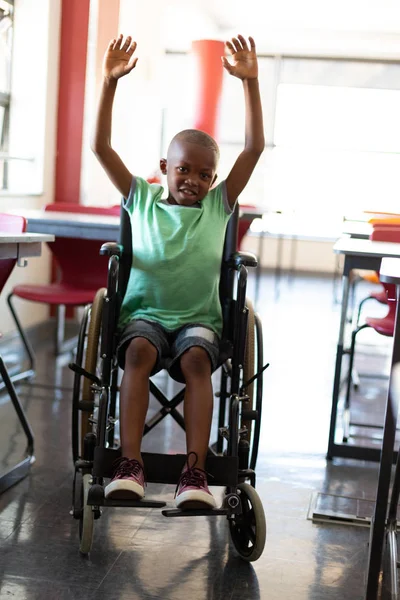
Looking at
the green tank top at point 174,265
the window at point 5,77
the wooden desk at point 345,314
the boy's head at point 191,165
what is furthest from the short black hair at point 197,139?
the window at point 5,77

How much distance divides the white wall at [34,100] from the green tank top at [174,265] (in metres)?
2.39

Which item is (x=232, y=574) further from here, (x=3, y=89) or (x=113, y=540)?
(x=3, y=89)

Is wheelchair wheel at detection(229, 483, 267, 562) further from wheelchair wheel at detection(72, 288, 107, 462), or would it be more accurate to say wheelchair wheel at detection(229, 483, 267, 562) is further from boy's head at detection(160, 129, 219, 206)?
boy's head at detection(160, 129, 219, 206)

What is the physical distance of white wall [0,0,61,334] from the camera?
4582 millimetres

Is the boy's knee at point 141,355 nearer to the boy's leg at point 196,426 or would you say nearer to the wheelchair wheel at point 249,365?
the boy's leg at point 196,426

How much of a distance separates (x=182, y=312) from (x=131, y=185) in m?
0.40

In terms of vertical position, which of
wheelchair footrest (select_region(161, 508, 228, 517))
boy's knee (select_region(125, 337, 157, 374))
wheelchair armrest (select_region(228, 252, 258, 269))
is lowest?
wheelchair footrest (select_region(161, 508, 228, 517))

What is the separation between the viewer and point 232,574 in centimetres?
196

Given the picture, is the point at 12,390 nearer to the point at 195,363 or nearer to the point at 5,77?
the point at 195,363

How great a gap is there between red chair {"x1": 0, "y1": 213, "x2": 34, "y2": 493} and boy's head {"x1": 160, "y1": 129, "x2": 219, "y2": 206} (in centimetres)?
59

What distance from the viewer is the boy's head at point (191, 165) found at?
2.19 meters

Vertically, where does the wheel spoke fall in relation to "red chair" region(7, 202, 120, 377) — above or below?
below

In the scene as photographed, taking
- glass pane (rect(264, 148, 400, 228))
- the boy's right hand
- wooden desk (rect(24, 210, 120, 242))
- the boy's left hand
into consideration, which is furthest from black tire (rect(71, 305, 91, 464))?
glass pane (rect(264, 148, 400, 228))

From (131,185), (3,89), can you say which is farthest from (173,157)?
(3,89)
